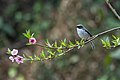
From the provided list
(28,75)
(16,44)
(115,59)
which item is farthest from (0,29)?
(115,59)

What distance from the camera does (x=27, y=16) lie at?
24.6 ft

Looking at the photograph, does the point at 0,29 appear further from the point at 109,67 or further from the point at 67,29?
the point at 109,67

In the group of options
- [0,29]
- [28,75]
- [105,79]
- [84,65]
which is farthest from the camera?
[0,29]

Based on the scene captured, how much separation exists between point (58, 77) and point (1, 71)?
4.01 ft

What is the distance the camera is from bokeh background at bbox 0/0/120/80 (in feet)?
20.2

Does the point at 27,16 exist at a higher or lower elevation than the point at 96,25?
higher

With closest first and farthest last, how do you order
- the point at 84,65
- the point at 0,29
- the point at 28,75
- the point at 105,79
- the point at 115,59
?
the point at 105,79 → the point at 115,59 → the point at 84,65 → the point at 28,75 → the point at 0,29

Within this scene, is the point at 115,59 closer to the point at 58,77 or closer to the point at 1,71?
the point at 58,77

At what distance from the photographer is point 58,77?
634cm

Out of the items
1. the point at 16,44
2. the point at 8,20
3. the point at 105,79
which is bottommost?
the point at 105,79

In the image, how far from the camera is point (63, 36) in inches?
257

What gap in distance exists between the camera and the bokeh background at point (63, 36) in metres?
6.14

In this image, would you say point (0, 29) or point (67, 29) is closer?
point (67, 29)

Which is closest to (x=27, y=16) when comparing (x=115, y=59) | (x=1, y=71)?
(x=1, y=71)
